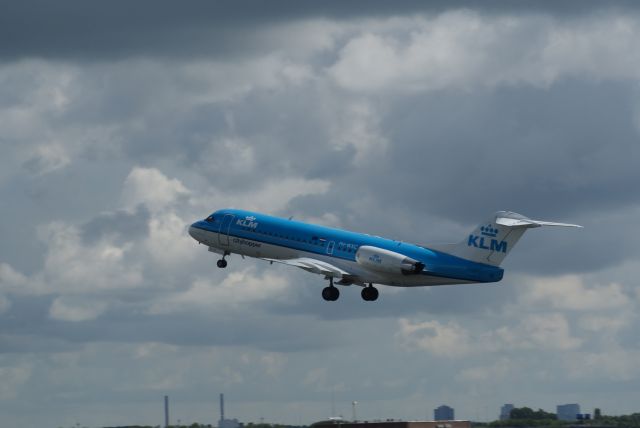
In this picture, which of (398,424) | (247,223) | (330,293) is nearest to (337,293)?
(330,293)

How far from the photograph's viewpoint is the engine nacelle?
12688 centimetres

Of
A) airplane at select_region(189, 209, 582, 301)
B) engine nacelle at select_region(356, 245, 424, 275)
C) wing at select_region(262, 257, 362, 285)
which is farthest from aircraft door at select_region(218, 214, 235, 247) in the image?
engine nacelle at select_region(356, 245, 424, 275)

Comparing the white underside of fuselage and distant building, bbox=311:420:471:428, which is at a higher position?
the white underside of fuselage

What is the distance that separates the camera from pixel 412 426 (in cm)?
10875

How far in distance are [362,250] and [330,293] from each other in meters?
6.96

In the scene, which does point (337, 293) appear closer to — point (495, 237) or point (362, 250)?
point (362, 250)

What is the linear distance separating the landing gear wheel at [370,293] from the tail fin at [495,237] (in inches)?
440

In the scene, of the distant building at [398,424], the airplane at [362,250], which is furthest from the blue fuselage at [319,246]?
the distant building at [398,424]

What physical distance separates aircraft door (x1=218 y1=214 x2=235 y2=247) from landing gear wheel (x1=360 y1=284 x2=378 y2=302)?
11.8 metres

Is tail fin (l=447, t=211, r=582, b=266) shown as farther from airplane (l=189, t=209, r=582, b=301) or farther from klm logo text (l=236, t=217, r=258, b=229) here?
klm logo text (l=236, t=217, r=258, b=229)

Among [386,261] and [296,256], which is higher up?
[296,256]

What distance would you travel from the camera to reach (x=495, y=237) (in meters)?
125

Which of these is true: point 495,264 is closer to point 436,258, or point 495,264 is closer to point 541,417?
point 436,258

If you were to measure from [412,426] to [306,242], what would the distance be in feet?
89.9
